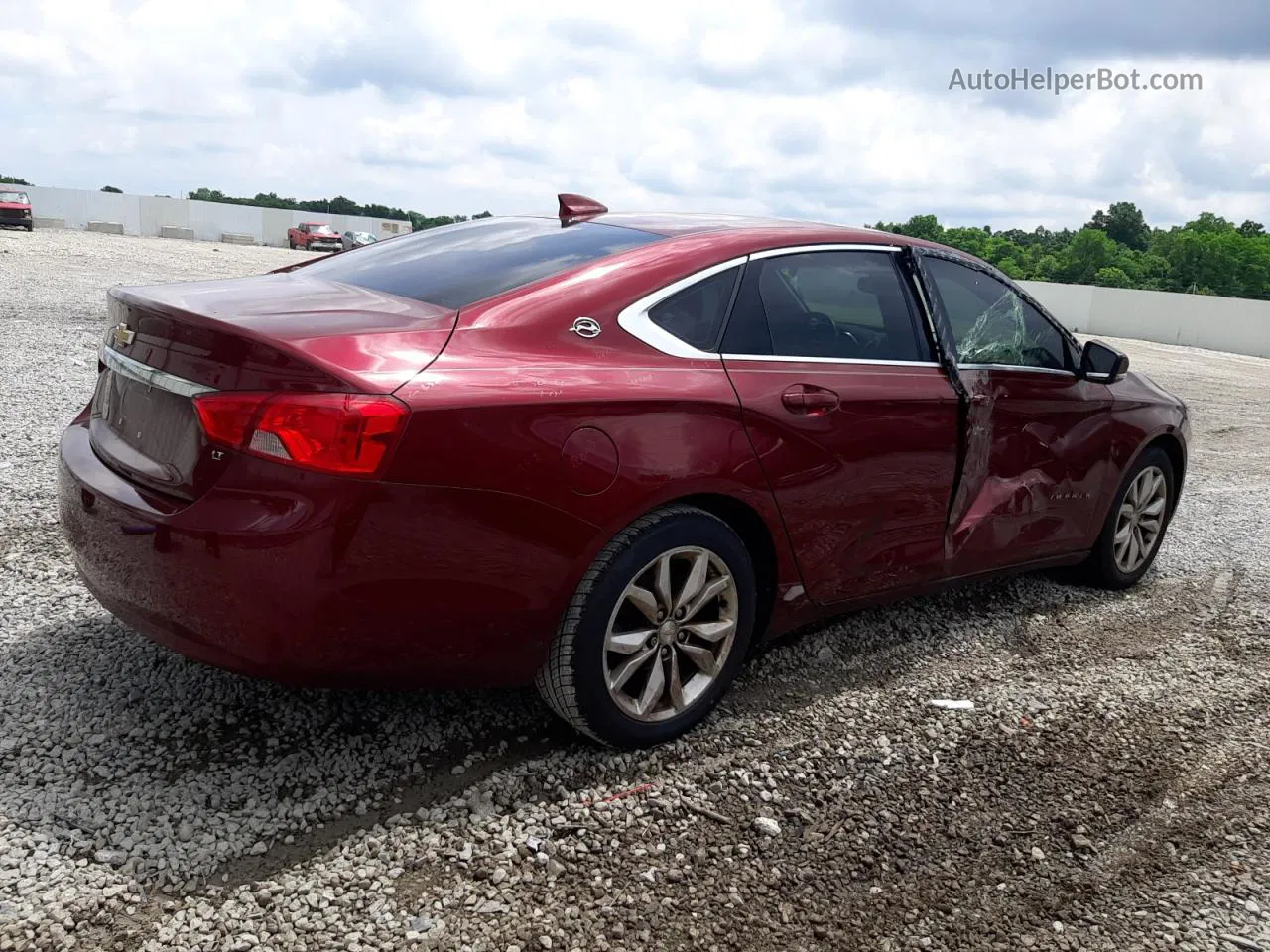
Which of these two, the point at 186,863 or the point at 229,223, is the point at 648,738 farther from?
the point at 229,223

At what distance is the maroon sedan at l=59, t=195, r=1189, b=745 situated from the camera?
8.91 feet

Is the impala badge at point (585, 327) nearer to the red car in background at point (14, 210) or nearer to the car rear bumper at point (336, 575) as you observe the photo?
the car rear bumper at point (336, 575)

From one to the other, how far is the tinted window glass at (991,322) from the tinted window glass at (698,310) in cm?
118

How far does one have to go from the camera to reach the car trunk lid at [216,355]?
2.73 m

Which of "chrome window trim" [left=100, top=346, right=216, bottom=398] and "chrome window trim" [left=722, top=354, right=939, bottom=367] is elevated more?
"chrome window trim" [left=722, top=354, right=939, bottom=367]

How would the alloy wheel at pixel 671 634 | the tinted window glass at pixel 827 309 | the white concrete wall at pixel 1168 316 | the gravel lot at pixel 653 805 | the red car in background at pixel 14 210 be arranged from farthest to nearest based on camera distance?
the red car in background at pixel 14 210 < the white concrete wall at pixel 1168 316 < the tinted window glass at pixel 827 309 < the alloy wheel at pixel 671 634 < the gravel lot at pixel 653 805

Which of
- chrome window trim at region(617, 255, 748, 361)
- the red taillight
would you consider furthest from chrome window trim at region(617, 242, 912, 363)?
the red taillight

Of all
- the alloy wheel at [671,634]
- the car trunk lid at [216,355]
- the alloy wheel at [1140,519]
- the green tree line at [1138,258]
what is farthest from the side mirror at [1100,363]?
the green tree line at [1138,258]

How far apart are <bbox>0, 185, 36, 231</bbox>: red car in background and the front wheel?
41.1 metres

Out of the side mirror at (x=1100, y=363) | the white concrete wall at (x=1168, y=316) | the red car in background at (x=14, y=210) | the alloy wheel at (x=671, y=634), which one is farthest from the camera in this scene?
the red car in background at (x=14, y=210)

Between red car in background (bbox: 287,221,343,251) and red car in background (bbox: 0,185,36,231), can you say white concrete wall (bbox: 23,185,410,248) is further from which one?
red car in background (bbox: 0,185,36,231)

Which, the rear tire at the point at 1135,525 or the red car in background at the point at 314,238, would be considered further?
the red car in background at the point at 314,238

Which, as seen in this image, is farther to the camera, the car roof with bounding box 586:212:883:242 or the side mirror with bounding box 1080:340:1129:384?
the side mirror with bounding box 1080:340:1129:384

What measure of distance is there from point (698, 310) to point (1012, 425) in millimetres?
1683
